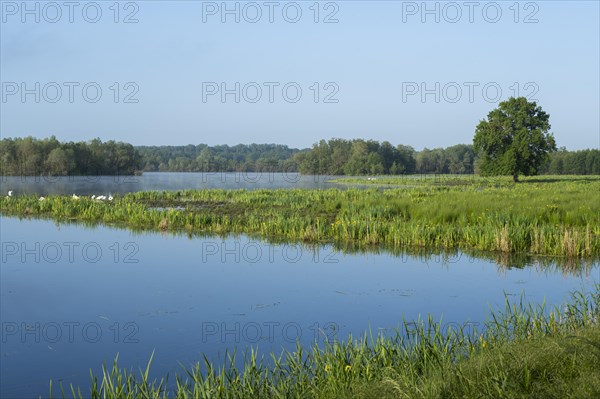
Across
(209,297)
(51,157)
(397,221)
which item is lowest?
(209,297)

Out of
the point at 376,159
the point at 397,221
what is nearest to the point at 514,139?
the point at 397,221

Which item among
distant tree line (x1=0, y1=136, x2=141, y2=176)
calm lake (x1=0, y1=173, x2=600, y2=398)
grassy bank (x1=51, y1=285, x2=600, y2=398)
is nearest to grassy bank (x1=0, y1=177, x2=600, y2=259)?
calm lake (x1=0, y1=173, x2=600, y2=398)

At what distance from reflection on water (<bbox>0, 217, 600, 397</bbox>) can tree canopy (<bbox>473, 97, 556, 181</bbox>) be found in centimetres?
4371

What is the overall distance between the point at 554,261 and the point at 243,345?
9991mm

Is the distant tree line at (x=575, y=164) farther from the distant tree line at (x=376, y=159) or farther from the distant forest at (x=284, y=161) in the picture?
the distant tree line at (x=376, y=159)

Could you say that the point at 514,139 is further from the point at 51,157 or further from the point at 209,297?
the point at 51,157

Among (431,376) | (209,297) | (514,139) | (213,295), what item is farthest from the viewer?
(514,139)

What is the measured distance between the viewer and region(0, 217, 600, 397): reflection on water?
8.62 m

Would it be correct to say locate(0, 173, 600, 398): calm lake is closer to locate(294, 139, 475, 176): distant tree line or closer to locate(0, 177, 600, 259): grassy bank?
locate(0, 177, 600, 259): grassy bank

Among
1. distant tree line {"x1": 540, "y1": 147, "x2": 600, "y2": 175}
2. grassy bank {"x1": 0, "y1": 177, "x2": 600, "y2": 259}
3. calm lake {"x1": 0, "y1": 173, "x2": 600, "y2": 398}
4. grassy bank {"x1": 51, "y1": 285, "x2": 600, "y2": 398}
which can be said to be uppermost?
distant tree line {"x1": 540, "y1": 147, "x2": 600, "y2": 175}

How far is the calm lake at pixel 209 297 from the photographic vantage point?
28.0ft

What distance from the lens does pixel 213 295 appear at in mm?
12391

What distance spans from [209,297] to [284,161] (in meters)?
168

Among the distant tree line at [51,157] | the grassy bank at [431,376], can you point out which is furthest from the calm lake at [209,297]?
the distant tree line at [51,157]
